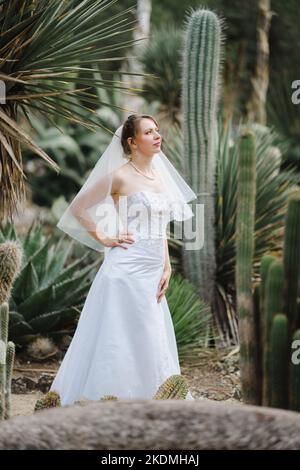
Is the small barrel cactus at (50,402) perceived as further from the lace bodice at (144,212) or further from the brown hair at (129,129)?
the brown hair at (129,129)

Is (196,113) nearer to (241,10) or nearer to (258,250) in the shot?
(258,250)

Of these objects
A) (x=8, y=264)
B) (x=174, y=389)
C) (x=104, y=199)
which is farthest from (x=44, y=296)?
(x=174, y=389)

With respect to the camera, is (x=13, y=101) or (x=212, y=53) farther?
(x=212, y=53)

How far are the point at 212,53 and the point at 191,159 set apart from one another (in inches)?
36.5

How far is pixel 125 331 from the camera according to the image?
4996 millimetres

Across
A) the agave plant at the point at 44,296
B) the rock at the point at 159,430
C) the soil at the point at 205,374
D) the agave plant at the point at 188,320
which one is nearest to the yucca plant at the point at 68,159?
the agave plant at the point at 44,296

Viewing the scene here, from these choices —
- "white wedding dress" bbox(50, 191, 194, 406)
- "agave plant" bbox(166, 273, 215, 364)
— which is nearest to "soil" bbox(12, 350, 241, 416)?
"agave plant" bbox(166, 273, 215, 364)

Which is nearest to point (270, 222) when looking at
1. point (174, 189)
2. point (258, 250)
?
point (258, 250)

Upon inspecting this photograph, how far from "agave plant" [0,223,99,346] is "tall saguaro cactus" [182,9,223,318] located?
40.6 inches

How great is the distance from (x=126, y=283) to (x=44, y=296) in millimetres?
2041

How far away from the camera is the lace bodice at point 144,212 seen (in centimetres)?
508

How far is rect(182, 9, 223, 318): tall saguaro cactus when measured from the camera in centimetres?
738

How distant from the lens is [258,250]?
7.72 m

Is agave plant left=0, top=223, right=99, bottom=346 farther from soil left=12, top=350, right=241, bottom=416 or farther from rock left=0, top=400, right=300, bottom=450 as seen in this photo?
rock left=0, top=400, right=300, bottom=450
